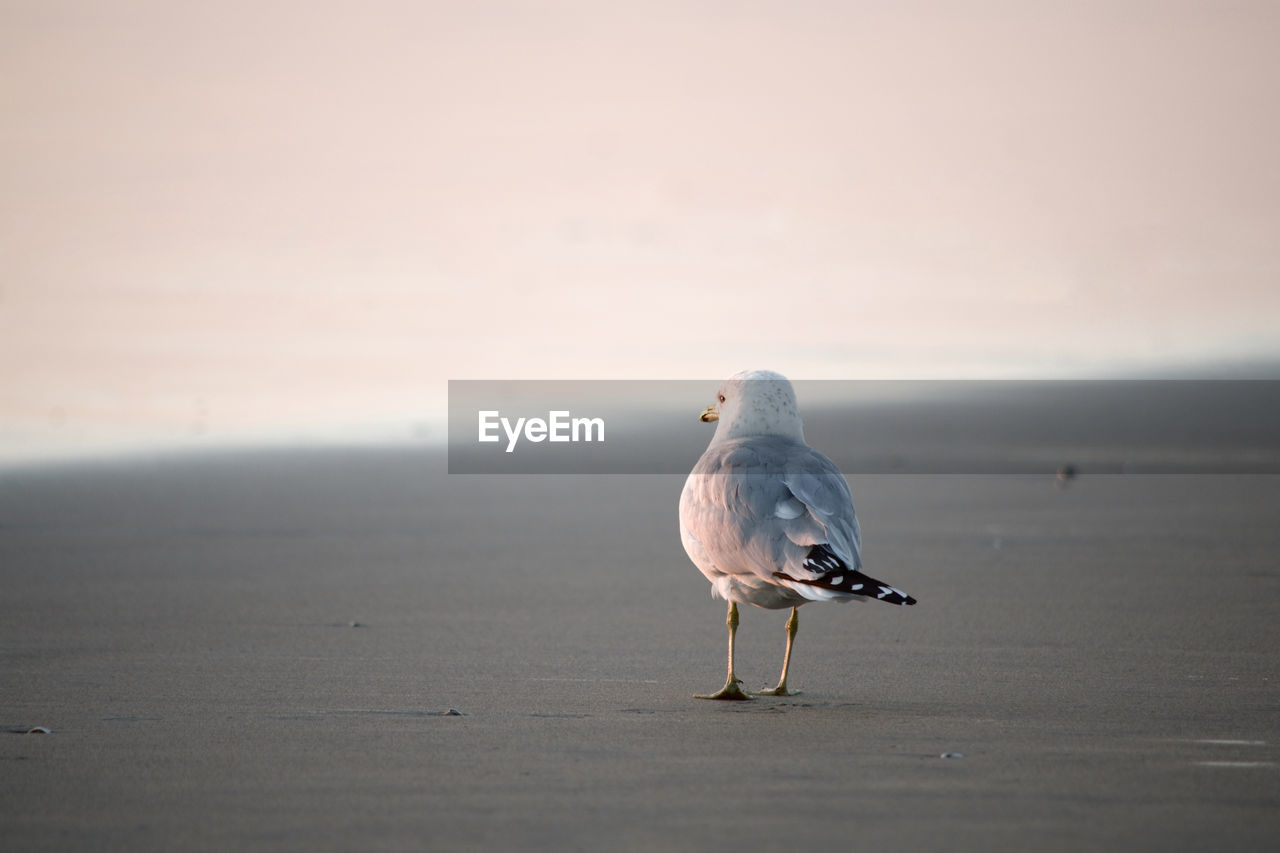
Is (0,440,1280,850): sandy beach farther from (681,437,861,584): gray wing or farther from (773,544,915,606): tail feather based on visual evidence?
(681,437,861,584): gray wing

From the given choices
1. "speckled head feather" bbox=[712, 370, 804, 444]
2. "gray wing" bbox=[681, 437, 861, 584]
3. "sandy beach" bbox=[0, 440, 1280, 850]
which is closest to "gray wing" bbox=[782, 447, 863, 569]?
"gray wing" bbox=[681, 437, 861, 584]

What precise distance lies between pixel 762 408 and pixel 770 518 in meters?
Result: 0.99

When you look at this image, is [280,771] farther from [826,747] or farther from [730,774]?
[826,747]

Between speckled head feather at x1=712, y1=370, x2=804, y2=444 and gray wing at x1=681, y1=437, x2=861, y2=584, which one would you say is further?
speckled head feather at x1=712, y1=370, x2=804, y2=444

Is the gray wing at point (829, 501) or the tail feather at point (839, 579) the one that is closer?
the tail feather at point (839, 579)

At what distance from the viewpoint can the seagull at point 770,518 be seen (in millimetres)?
6246

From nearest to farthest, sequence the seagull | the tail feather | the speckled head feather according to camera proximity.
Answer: the tail feather → the seagull → the speckled head feather

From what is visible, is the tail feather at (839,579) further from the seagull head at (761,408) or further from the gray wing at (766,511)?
the seagull head at (761,408)

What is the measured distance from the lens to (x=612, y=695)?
261 inches

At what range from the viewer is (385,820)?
171 inches

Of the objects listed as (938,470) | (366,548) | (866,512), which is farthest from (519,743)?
(938,470)

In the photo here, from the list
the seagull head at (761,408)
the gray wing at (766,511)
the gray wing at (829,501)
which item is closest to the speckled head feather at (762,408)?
the seagull head at (761,408)

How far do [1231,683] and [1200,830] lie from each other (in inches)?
112

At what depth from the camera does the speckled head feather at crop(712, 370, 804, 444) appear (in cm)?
738
